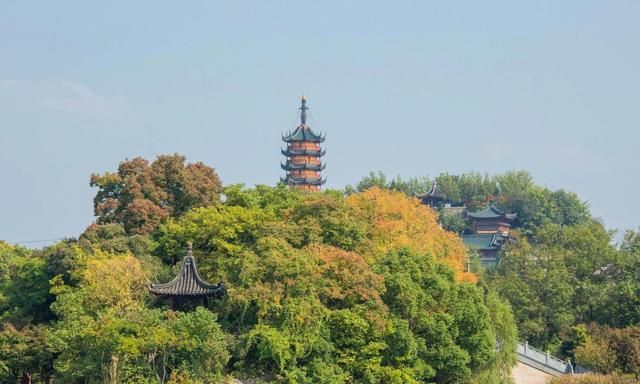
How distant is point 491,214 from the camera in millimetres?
61156

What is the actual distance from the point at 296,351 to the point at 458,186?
137 ft

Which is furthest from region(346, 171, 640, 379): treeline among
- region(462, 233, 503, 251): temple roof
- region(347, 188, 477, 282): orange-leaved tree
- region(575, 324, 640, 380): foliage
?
region(462, 233, 503, 251): temple roof

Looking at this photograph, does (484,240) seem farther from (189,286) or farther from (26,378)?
(26,378)

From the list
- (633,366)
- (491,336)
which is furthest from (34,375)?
(633,366)

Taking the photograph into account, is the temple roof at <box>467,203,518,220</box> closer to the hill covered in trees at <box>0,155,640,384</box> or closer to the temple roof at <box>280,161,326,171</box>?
the temple roof at <box>280,161,326,171</box>

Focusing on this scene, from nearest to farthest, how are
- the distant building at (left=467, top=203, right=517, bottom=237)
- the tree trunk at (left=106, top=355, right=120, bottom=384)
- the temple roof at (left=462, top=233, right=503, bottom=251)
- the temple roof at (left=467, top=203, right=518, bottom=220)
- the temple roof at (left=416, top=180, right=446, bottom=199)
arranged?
the tree trunk at (left=106, top=355, right=120, bottom=384) → the temple roof at (left=462, top=233, right=503, bottom=251) → the temple roof at (left=467, top=203, right=518, bottom=220) → the distant building at (left=467, top=203, right=517, bottom=237) → the temple roof at (left=416, top=180, right=446, bottom=199)

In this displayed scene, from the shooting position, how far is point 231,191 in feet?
104

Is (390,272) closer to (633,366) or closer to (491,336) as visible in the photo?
(491,336)

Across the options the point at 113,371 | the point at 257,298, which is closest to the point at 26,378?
the point at 113,371

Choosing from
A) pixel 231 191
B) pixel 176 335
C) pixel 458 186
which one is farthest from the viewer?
pixel 458 186

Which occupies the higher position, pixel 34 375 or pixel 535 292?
pixel 535 292

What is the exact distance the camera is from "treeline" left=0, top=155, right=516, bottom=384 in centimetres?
2544

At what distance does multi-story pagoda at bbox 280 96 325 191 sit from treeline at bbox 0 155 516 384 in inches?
1242

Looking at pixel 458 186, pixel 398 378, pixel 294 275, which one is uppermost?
pixel 458 186
